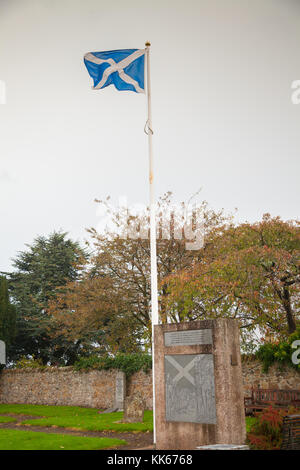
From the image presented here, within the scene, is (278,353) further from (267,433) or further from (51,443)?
(51,443)

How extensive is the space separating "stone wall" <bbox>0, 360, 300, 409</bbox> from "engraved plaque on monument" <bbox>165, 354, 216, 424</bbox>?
822 centimetres

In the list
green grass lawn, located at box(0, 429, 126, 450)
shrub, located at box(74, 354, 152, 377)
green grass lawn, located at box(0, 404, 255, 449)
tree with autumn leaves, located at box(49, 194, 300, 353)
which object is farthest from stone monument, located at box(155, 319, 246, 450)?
shrub, located at box(74, 354, 152, 377)

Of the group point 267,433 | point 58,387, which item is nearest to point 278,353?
point 267,433

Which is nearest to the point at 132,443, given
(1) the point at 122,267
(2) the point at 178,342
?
(2) the point at 178,342

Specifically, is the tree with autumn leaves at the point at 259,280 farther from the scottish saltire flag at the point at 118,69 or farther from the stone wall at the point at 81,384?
the scottish saltire flag at the point at 118,69

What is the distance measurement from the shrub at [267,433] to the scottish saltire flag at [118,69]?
860 cm

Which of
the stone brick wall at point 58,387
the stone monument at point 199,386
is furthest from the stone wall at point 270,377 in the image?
the stone brick wall at point 58,387

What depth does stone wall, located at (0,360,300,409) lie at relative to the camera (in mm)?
15805

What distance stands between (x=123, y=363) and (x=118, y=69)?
50.4ft

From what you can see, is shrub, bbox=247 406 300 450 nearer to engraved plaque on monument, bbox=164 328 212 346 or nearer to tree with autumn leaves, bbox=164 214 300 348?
engraved plaque on monument, bbox=164 328 212 346

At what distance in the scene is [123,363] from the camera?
71.1 ft

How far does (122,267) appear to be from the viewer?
2158cm

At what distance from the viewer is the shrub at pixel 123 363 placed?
20.9 meters

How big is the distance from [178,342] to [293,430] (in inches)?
104
